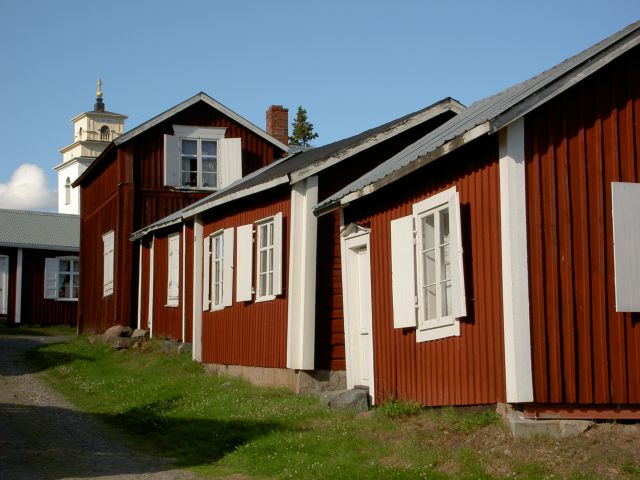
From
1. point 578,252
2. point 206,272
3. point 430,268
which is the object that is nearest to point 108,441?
point 430,268

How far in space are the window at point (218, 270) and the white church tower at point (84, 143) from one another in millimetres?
61938

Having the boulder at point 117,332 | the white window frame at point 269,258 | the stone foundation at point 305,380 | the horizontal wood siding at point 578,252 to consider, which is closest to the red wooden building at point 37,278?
the boulder at point 117,332

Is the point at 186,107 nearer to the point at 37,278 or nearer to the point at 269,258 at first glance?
the point at 269,258

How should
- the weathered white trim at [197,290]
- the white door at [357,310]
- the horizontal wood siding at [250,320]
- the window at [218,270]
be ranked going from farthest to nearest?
the weathered white trim at [197,290], the window at [218,270], the horizontal wood siding at [250,320], the white door at [357,310]

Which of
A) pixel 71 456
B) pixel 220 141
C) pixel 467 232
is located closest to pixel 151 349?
pixel 220 141

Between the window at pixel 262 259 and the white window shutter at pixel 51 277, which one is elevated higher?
the white window shutter at pixel 51 277

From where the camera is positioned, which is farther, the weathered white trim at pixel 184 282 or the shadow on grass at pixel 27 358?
the weathered white trim at pixel 184 282

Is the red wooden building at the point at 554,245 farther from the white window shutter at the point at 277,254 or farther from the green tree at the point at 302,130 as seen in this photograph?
the green tree at the point at 302,130

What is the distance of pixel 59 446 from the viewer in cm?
1381

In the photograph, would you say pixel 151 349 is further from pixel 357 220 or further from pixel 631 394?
pixel 631 394

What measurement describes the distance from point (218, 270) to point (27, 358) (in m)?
7.36

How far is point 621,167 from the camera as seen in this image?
1149 cm

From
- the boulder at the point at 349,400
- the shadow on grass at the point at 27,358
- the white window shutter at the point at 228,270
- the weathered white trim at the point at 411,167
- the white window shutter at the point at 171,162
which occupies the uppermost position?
the white window shutter at the point at 171,162

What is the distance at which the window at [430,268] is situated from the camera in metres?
12.2
